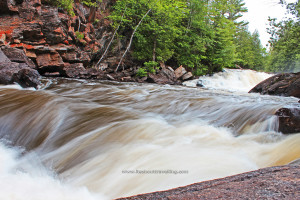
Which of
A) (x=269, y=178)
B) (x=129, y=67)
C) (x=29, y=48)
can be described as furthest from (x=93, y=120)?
(x=129, y=67)

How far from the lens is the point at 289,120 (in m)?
2.58

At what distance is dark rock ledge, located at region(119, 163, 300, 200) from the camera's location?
2.53ft

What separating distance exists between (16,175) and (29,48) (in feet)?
32.1

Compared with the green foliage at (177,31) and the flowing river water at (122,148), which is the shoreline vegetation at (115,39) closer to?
the green foliage at (177,31)

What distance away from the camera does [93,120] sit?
135 inches

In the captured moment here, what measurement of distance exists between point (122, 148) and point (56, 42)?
11144 millimetres

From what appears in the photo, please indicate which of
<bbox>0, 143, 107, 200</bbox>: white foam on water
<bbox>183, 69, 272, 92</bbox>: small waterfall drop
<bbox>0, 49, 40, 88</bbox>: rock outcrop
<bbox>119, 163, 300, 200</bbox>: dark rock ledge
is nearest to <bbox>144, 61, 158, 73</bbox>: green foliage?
<bbox>183, 69, 272, 92</bbox>: small waterfall drop

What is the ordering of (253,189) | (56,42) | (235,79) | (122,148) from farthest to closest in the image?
(235,79)
(56,42)
(122,148)
(253,189)

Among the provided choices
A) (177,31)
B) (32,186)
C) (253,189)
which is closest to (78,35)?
(177,31)

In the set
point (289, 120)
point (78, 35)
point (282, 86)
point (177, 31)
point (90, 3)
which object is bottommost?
point (289, 120)

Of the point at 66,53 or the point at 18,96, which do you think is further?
the point at 66,53

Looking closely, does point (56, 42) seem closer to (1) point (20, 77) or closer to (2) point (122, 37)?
(1) point (20, 77)

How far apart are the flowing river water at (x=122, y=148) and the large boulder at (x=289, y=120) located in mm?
96

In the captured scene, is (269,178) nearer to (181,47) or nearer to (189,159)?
(189,159)
